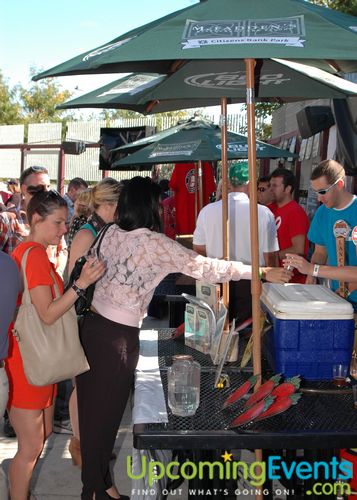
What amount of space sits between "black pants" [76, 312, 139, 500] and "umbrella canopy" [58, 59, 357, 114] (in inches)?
67.9

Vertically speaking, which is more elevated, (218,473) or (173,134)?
(173,134)

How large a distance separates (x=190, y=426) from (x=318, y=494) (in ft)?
2.76

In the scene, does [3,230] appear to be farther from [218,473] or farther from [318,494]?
[318,494]

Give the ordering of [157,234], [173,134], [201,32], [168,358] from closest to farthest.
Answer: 1. [201,32]
2. [157,234]
3. [168,358]
4. [173,134]

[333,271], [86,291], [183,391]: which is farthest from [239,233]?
[183,391]

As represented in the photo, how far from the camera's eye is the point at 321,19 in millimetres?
2332

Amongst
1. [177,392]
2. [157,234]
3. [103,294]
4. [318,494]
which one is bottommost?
[318,494]

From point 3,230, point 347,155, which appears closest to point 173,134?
point 347,155

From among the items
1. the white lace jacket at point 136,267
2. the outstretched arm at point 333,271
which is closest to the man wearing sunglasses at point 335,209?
the outstretched arm at point 333,271

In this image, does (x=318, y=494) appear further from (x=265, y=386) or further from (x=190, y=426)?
(x=190, y=426)

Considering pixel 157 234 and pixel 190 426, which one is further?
pixel 157 234

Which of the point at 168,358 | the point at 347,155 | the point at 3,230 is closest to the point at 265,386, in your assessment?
the point at 168,358

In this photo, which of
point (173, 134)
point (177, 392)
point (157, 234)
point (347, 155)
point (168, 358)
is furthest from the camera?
point (173, 134)

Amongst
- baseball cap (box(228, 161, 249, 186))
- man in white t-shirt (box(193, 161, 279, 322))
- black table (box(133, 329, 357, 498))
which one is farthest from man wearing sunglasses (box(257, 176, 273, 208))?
black table (box(133, 329, 357, 498))
